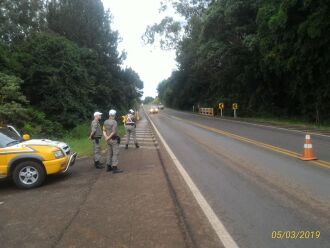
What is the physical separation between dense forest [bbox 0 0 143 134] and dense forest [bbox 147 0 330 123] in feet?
37.4

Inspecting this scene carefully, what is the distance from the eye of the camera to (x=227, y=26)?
47188 mm

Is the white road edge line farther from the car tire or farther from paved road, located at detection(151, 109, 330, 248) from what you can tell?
the car tire

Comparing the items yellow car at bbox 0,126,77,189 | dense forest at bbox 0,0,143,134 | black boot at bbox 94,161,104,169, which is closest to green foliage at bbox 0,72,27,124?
dense forest at bbox 0,0,143,134

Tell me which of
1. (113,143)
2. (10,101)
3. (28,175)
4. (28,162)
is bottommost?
(28,175)

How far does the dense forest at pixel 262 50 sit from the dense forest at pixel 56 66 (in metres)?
11.4

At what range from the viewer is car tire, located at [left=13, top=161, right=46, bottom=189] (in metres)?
10.3

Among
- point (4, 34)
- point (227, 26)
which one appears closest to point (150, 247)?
point (4, 34)

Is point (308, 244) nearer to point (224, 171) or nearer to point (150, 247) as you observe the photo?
point (150, 247)

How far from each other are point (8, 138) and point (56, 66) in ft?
62.6

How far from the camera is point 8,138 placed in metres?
11.2

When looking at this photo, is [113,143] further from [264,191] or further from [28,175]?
[264,191]

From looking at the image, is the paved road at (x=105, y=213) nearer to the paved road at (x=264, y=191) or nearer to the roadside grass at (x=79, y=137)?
the paved road at (x=264, y=191)

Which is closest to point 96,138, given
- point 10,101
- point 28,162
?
point 28,162

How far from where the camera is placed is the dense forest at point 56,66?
24.7 m
